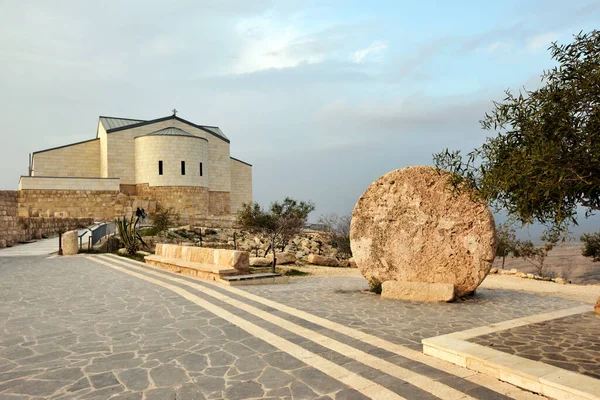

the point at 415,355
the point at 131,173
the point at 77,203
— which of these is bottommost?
the point at 415,355

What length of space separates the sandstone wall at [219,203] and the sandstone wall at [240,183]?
2942mm

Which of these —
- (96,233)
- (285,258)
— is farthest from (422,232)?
(96,233)

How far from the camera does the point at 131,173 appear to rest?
145 ft

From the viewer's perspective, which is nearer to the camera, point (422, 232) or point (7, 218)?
point (422, 232)

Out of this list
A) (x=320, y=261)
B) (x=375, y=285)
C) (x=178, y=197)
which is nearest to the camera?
(x=375, y=285)

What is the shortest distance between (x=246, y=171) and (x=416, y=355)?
1964 inches

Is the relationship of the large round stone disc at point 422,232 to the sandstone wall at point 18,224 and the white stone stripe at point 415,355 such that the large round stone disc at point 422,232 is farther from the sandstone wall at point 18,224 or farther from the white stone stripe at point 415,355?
the sandstone wall at point 18,224

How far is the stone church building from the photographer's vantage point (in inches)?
1490

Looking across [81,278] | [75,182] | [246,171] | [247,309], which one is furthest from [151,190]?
[247,309]

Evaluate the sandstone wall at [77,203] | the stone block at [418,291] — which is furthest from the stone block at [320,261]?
the sandstone wall at [77,203]

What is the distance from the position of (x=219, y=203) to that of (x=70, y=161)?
16.6 m

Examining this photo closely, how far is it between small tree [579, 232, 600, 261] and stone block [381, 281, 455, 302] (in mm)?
23947

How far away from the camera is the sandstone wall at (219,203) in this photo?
4709 centimetres

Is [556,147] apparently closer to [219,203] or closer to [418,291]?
[418,291]
